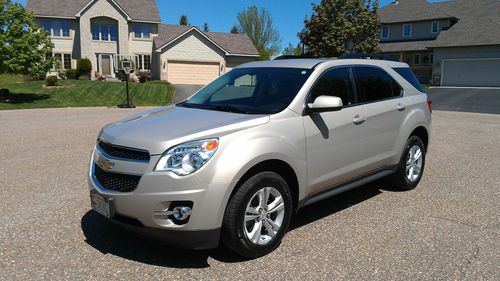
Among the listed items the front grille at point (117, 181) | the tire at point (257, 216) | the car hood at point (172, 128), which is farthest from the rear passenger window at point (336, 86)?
the front grille at point (117, 181)

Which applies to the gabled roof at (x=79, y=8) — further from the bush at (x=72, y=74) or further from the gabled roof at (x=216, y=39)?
the bush at (x=72, y=74)

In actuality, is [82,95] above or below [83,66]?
below

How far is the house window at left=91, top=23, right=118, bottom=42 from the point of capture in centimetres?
3850

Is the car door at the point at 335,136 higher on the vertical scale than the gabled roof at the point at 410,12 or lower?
lower

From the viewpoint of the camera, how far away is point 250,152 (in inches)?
144

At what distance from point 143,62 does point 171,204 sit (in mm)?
38907

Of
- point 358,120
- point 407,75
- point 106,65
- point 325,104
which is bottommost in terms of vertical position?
point 358,120

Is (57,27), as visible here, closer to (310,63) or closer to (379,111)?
(310,63)

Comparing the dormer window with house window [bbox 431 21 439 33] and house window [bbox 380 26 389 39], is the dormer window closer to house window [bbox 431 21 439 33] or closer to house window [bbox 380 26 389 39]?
house window [bbox 380 26 389 39]

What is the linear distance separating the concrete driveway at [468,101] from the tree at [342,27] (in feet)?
32.1

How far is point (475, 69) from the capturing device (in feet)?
128

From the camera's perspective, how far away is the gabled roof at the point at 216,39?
1513 inches

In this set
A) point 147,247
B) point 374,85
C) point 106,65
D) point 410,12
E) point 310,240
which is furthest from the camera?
point 410,12

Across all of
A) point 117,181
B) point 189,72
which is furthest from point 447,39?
point 117,181
